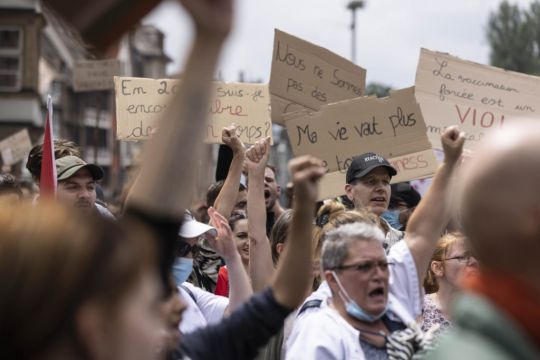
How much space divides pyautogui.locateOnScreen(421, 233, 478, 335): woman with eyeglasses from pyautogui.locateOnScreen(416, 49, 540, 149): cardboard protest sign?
179cm

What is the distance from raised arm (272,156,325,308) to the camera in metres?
2.94

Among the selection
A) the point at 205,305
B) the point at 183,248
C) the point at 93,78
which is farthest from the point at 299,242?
the point at 93,78

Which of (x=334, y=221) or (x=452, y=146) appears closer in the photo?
(x=452, y=146)

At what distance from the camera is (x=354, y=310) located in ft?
12.4

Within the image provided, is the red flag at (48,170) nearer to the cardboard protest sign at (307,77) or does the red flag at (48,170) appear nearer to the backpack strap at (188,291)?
the backpack strap at (188,291)

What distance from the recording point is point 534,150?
1896 mm

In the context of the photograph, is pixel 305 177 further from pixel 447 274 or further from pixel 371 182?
pixel 371 182

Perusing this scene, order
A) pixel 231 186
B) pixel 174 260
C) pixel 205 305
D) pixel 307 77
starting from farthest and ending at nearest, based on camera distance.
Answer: pixel 307 77 < pixel 231 186 < pixel 205 305 < pixel 174 260

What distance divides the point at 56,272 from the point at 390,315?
6.72ft

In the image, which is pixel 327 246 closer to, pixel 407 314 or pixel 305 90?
pixel 407 314

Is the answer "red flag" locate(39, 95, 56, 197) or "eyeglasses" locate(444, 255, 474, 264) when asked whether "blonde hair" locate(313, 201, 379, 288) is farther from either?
"red flag" locate(39, 95, 56, 197)

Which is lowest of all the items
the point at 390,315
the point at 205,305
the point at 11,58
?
the point at 205,305

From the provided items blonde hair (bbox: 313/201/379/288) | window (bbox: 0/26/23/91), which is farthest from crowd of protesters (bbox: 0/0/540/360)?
window (bbox: 0/26/23/91)

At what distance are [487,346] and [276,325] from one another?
1.12 m
